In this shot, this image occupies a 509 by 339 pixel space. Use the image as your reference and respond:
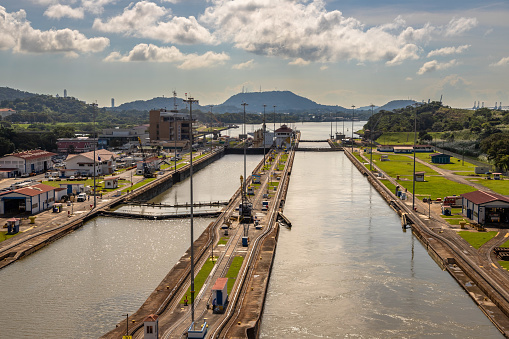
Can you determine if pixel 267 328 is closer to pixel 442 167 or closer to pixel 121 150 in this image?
pixel 442 167

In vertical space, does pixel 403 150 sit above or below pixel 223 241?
above

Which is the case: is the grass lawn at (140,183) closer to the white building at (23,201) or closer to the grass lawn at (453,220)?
the white building at (23,201)

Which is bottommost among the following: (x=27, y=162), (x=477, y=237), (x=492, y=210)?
(x=477, y=237)

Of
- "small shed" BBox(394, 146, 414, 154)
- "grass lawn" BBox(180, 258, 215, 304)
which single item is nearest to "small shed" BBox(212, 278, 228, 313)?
"grass lawn" BBox(180, 258, 215, 304)

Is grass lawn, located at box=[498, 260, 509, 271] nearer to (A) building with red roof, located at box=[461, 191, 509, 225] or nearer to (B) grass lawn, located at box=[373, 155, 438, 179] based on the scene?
(A) building with red roof, located at box=[461, 191, 509, 225]

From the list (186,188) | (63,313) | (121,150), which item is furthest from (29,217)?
(121,150)

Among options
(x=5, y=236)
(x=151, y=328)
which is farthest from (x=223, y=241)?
(x=5, y=236)

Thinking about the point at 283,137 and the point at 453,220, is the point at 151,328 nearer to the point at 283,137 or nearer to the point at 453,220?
the point at 453,220

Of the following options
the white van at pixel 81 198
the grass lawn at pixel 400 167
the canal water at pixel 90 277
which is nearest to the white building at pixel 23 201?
the white van at pixel 81 198
